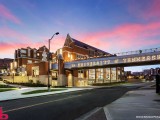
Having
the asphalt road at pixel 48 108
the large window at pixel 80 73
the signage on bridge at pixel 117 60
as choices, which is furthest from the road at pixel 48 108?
the large window at pixel 80 73

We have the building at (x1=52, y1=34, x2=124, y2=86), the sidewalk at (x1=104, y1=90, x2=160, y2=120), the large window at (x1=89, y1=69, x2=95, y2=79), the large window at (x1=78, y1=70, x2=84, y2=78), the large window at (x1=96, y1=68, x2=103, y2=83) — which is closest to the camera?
the sidewalk at (x1=104, y1=90, x2=160, y2=120)

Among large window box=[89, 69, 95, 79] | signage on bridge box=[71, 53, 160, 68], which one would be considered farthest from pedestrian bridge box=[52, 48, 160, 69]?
large window box=[89, 69, 95, 79]

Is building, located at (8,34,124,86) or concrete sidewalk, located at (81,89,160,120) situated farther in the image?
building, located at (8,34,124,86)

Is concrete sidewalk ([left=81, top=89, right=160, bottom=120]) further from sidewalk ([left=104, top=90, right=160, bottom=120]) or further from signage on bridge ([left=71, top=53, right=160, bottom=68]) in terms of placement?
signage on bridge ([left=71, top=53, right=160, bottom=68])

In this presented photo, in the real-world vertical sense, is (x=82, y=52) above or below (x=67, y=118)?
above

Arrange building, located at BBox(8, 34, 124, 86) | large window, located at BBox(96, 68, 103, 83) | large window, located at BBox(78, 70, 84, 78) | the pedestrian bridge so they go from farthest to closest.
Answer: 1. large window, located at BBox(96, 68, 103, 83)
2. large window, located at BBox(78, 70, 84, 78)
3. building, located at BBox(8, 34, 124, 86)
4. the pedestrian bridge

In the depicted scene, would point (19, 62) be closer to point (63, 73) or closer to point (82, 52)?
point (82, 52)

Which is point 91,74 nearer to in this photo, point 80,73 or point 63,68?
point 80,73

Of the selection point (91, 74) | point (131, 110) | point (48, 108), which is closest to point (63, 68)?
point (91, 74)

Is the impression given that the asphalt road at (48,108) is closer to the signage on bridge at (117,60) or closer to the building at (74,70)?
the signage on bridge at (117,60)

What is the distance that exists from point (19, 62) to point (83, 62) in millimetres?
49624

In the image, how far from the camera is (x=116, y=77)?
443ft

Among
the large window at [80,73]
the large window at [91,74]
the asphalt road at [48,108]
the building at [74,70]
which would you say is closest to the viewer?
the asphalt road at [48,108]

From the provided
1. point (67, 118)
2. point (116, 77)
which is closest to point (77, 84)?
point (116, 77)
